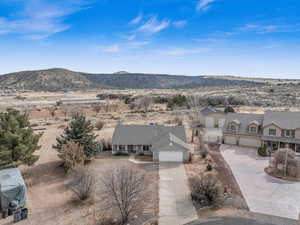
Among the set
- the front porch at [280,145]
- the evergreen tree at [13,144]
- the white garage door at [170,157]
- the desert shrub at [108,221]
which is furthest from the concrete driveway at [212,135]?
the evergreen tree at [13,144]

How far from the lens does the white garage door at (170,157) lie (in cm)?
2664

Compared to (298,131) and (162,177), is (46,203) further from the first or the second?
(298,131)

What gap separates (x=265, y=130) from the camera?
2903 cm

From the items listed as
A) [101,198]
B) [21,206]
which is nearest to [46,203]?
[21,206]

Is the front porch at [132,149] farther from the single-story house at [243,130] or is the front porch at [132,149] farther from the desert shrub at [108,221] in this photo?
the desert shrub at [108,221]

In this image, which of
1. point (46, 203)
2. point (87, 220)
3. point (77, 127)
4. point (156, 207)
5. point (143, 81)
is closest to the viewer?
point (87, 220)

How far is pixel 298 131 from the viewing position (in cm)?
2720

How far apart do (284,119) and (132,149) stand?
19896mm

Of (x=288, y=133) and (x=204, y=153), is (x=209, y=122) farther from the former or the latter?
(x=204, y=153)

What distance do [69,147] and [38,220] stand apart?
328 inches

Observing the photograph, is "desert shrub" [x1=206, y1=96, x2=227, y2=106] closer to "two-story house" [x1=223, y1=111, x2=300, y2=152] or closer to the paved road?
"two-story house" [x1=223, y1=111, x2=300, y2=152]

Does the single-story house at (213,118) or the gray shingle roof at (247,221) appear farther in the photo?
the single-story house at (213,118)

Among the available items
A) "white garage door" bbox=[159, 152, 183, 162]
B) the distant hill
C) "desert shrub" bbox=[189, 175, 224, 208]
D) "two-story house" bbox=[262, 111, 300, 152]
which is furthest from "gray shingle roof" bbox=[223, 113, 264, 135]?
the distant hill

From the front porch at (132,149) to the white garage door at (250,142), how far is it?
12799 millimetres
